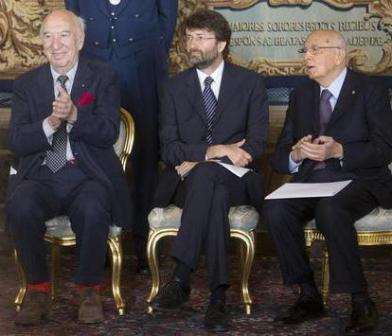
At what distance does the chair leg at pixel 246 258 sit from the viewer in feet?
18.9

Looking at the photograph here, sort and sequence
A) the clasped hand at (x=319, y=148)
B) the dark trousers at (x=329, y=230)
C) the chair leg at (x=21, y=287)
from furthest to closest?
the chair leg at (x=21, y=287) → the clasped hand at (x=319, y=148) → the dark trousers at (x=329, y=230)

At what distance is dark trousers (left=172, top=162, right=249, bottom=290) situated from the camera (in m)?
5.61

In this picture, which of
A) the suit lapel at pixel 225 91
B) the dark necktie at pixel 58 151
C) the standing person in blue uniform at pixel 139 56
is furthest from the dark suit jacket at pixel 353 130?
the dark necktie at pixel 58 151

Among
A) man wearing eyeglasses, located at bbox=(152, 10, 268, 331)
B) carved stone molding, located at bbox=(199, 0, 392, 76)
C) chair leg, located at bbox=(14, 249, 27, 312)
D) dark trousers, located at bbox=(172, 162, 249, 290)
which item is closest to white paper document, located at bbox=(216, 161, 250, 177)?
man wearing eyeglasses, located at bbox=(152, 10, 268, 331)

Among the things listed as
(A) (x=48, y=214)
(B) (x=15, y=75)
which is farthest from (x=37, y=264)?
(B) (x=15, y=75)

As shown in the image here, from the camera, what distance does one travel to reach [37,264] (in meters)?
5.71

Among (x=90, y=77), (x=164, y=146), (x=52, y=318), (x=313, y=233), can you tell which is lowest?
(x=52, y=318)

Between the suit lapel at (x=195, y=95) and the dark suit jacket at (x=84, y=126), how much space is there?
0.38 metres

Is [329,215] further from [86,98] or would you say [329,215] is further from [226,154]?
[86,98]

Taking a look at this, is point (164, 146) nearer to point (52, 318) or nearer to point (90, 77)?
point (90, 77)

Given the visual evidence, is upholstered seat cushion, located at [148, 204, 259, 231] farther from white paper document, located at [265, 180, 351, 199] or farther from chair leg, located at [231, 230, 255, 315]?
white paper document, located at [265, 180, 351, 199]

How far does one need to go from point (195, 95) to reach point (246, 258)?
3.01ft

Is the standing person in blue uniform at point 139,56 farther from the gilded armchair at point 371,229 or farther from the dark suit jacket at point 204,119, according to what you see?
the gilded armchair at point 371,229

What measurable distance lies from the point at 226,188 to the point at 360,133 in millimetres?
747
